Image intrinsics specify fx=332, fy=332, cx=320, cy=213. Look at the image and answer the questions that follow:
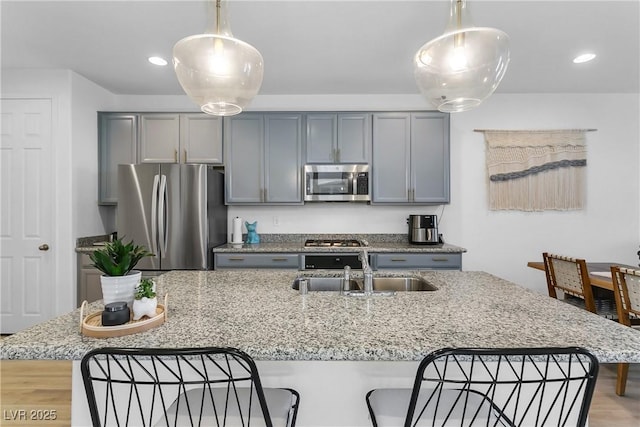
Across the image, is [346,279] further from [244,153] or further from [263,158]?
[244,153]

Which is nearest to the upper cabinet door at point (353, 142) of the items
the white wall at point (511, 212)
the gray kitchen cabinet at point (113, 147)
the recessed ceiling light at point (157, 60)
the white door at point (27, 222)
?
the white wall at point (511, 212)

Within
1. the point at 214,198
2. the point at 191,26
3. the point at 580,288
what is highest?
the point at 191,26

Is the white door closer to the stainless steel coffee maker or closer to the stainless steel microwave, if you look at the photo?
the stainless steel microwave

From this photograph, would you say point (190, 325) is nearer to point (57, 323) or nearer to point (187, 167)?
point (57, 323)

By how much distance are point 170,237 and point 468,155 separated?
337cm

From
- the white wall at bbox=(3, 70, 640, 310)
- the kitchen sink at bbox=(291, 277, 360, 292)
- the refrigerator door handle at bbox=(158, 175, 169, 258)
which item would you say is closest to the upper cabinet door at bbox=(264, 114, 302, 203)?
the white wall at bbox=(3, 70, 640, 310)

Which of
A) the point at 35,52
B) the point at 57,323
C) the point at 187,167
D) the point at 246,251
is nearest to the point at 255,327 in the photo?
the point at 57,323

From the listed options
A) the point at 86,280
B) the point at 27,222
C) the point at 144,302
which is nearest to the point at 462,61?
the point at 144,302

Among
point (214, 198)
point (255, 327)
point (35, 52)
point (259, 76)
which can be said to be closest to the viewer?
point (255, 327)

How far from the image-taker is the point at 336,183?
353 centimetres

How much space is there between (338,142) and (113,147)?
243cm

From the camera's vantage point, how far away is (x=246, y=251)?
10.7ft

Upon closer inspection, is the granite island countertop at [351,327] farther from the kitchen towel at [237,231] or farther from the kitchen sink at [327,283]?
the kitchen towel at [237,231]

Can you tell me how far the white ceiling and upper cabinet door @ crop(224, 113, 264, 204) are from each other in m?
0.50
